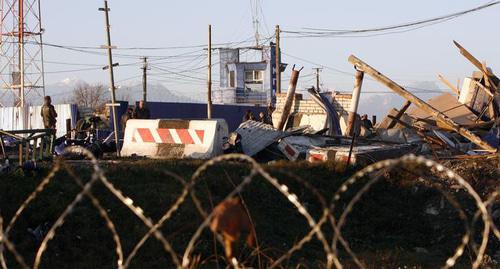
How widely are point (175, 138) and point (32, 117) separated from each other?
749 inches

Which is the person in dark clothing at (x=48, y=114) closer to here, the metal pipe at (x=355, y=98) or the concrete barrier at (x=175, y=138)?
the concrete barrier at (x=175, y=138)

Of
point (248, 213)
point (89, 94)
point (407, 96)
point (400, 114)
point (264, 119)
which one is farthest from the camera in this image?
point (89, 94)

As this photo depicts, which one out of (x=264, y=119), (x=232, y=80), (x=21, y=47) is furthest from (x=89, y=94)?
(x=264, y=119)

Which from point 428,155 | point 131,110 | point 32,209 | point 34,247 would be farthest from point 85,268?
point 131,110

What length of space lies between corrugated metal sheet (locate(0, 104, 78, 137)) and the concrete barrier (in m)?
12.7

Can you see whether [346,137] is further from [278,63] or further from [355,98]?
[278,63]

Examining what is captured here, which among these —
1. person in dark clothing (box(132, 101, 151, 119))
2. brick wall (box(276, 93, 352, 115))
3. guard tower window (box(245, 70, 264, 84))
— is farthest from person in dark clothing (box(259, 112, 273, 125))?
guard tower window (box(245, 70, 264, 84))

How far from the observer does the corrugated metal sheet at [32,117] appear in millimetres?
30469

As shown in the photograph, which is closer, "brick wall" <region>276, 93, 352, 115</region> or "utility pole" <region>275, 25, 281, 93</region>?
"brick wall" <region>276, 93, 352, 115</region>

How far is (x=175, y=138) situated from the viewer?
1662 cm

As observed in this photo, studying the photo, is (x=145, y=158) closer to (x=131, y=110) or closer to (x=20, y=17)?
(x=131, y=110)

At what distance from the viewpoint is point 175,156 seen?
53.8ft

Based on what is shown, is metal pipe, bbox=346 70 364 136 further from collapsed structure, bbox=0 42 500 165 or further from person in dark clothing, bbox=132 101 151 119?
person in dark clothing, bbox=132 101 151 119

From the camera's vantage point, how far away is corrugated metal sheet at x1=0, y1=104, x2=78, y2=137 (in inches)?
1200
